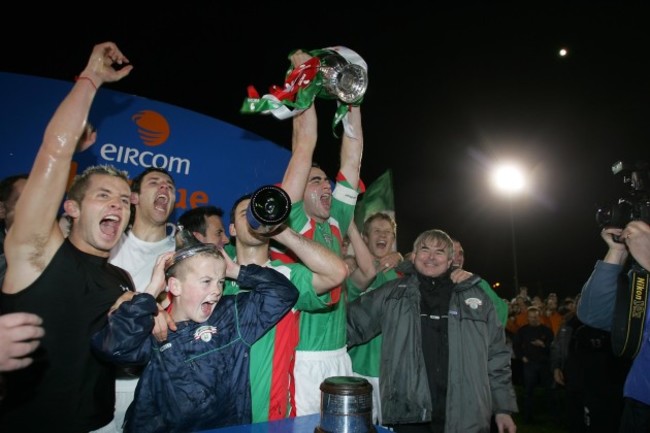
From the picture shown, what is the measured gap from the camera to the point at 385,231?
518cm

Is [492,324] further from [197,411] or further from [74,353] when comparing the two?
[74,353]

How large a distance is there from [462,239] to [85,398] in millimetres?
37133

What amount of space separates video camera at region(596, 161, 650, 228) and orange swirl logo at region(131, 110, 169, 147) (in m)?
4.13

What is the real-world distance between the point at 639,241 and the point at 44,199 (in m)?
3.81

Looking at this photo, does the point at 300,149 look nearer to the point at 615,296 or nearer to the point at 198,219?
the point at 198,219

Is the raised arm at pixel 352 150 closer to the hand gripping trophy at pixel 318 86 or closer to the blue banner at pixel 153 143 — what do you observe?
the hand gripping trophy at pixel 318 86

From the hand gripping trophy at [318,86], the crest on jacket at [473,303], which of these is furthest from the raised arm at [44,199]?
the crest on jacket at [473,303]

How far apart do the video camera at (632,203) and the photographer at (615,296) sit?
8cm

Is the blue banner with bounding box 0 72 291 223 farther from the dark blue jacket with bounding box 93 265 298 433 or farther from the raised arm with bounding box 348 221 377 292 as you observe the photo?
the dark blue jacket with bounding box 93 265 298 433

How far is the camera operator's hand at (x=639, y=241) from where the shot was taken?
3168mm

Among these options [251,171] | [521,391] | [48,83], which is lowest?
[521,391]

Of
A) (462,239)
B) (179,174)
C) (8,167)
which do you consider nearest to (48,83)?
(8,167)

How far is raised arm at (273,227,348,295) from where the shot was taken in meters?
2.75

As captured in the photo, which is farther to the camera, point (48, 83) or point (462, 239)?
point (462, 239)
